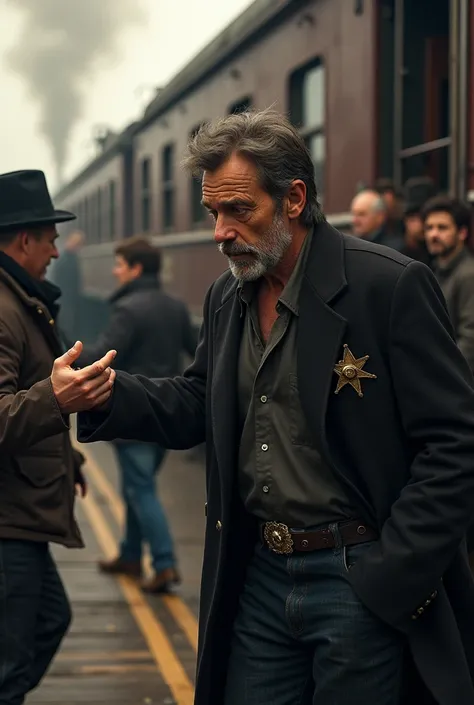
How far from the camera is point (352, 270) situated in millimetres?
3123

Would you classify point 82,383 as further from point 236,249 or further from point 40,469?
point 40,469

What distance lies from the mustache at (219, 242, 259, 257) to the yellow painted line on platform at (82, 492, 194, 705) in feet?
9.06

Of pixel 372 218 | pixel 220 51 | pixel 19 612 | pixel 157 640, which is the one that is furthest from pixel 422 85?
pixel 19 612

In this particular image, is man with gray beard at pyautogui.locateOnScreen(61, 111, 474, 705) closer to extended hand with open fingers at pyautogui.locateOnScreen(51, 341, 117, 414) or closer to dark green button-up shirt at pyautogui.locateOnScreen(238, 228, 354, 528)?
dark green button-up shirt at pyautogui.locateOnScreen(238, 228, 354, 528)

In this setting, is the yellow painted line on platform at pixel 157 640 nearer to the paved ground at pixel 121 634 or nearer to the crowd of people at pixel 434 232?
the paved ground at pixel 121 634

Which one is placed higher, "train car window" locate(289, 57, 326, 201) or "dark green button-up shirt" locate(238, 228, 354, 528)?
"train car window" locate(289, 57, 326, 201)

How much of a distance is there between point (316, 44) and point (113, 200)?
44.8ft

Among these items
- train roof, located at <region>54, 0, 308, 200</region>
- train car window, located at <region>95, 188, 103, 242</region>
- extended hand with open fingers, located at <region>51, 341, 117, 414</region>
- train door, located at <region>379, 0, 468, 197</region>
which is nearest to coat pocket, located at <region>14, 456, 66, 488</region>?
extended hand with open fingers, located at <region>51, 341, 117, 414</region>

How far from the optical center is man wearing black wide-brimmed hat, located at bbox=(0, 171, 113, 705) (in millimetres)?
3980

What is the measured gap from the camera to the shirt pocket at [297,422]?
307 cm

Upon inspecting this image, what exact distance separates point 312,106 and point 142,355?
2.88 m

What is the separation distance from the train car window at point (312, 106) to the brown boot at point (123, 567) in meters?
2.97

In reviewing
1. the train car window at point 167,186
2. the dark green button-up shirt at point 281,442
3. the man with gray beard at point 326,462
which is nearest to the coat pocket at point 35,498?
the man with gray beard at point 326,462

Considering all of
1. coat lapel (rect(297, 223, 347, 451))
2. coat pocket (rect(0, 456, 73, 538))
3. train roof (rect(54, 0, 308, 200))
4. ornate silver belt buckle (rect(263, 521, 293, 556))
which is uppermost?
train roof (rect(54, 0, 308, 200))
